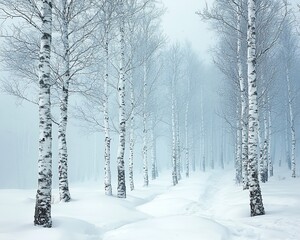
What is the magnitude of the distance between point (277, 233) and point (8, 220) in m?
6.36

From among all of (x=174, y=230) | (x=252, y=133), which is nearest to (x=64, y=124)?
(x=174, y=230)

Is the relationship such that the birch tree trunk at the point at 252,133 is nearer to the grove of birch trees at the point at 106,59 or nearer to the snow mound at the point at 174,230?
the grove of birch trees at the point at 106,59

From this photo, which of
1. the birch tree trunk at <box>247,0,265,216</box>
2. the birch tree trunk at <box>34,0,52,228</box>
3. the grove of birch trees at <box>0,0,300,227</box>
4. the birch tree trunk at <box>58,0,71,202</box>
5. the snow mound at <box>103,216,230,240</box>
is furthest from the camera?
the birch tree trunk at <box>58,0,71,202</box>

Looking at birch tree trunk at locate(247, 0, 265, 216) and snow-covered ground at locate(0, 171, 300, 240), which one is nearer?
snow-covered ground at locate(0, 171, 300, 240)

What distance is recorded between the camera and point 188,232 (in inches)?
245

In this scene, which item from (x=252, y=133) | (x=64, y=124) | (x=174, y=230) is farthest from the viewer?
(x=64, y=124)

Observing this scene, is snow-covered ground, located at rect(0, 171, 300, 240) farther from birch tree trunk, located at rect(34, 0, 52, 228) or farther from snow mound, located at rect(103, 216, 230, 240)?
birch tree trunk, located at rect(34, 0, 52, 228)

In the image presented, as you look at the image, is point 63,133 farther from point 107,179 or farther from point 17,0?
point 17,0

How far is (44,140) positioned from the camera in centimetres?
686

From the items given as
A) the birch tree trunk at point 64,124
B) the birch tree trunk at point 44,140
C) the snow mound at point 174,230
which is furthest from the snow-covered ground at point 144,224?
the birch tree trunk at point 64,124

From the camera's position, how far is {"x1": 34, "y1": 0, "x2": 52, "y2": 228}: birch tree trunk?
665 centimetres

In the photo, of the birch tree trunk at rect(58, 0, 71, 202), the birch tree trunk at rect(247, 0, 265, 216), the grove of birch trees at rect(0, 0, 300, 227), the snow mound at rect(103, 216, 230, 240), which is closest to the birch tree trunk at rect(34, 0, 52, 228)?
the grove of birch trees at rect(0, 0, 300, 227)

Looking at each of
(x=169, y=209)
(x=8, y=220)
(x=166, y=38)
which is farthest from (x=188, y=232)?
(x=166, y=38)

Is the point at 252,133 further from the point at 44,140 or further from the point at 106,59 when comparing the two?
the point at 106,59
